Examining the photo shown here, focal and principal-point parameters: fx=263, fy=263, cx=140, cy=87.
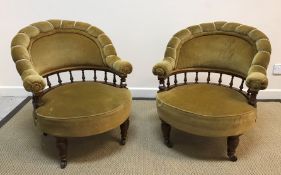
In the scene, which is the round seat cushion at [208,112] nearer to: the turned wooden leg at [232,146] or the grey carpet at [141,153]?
the turned wooden leg at [232,146]

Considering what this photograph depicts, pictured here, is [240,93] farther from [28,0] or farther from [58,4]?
[28,0]

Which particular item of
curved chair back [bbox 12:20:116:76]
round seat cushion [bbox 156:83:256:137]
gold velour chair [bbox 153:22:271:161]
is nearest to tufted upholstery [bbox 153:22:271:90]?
gold velour chair [bbox 153:22:271:161]

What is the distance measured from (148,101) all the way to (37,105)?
4.18 ft

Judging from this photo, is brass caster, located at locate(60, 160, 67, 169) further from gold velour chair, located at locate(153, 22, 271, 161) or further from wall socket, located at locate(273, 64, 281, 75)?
wall socket, located at locate(273, 64, 281, 75)

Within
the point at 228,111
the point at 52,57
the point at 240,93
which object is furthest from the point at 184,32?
the point at 52,57

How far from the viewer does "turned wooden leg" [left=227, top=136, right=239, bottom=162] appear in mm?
1707

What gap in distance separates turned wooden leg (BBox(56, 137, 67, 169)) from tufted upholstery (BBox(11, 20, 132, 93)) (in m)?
0.54

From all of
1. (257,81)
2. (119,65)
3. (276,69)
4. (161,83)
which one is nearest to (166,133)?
(161,83)

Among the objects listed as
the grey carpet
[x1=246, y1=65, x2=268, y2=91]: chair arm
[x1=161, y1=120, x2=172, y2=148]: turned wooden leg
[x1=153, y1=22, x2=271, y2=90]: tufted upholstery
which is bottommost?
the grey carpet

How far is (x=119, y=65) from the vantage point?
187cm

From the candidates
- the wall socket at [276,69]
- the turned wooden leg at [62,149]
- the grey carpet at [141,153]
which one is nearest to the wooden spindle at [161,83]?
the grey carpet at [141,153]

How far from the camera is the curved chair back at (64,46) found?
1.93m

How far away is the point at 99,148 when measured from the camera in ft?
6.29

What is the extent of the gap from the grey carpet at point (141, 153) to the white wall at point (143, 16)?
810 mm
